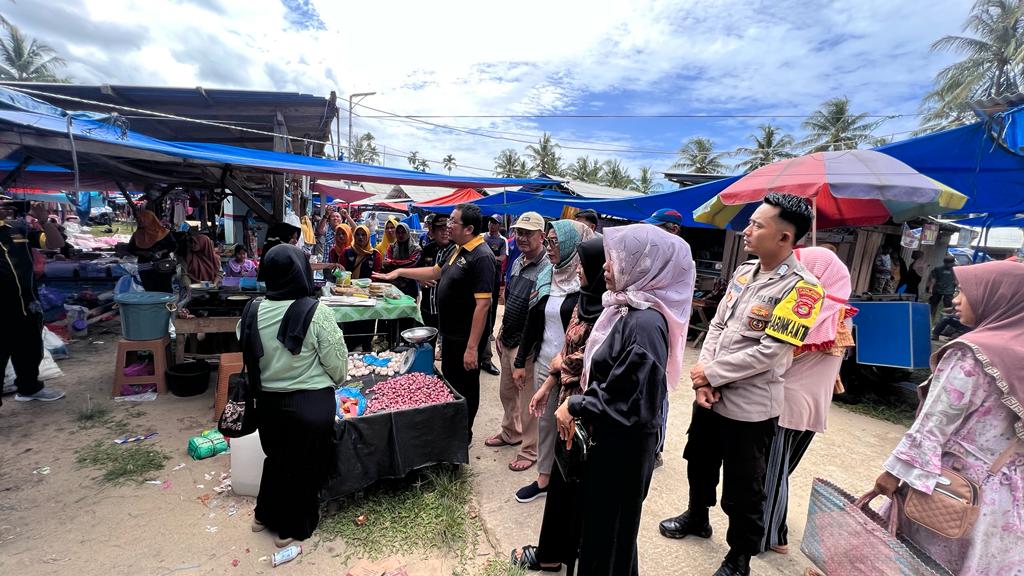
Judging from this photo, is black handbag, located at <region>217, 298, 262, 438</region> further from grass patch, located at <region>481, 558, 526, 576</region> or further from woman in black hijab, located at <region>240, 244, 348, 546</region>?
grass patch, located at <region>481, 558, 526, 576</region>

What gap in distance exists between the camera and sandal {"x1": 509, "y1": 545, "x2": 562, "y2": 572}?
7.63 feet

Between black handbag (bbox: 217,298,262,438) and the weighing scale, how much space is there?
1.37 m

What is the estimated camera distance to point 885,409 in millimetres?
5023

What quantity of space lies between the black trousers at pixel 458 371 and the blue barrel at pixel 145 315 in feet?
9.70

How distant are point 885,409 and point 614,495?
17.1ft

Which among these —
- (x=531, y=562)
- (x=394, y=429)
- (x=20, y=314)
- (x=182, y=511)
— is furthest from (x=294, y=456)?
(x=20, y=314)

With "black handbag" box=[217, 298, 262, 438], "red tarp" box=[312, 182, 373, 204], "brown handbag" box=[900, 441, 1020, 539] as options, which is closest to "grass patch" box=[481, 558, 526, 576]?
"black handbag" box=[217, 298, 262, 438]

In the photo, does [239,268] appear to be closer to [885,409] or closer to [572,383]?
[572,383]

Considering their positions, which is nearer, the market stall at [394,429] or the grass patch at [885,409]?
the market stall at [394,429]

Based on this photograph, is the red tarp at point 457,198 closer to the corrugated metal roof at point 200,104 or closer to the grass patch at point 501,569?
the corrugated metal roof at point 200,104

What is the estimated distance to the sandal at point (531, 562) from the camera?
2.32 meters

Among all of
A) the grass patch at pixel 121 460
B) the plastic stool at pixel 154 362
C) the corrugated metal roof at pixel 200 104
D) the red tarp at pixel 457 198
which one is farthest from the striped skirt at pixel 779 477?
the red tarp at pixel 457 198

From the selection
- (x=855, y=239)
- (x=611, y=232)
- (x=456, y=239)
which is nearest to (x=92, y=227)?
(x=456, y=239)

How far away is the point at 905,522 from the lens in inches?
63.9
